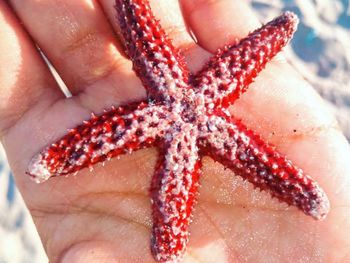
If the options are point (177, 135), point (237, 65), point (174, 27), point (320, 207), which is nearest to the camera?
point (320, 207)

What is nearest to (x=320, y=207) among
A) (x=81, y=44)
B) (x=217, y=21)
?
(x=217, y=21)

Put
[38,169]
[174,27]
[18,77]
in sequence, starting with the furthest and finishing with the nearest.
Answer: [174,27]
[18,77]
[38,169]

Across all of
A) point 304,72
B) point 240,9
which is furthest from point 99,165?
point 304,72

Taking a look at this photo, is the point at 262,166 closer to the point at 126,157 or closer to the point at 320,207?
the point at 320,207

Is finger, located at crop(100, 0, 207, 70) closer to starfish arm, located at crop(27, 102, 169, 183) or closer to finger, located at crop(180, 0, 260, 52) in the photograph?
finger, located at crop(180, 0, 260, 52)

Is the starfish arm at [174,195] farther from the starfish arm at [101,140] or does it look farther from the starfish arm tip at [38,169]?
the starfish arm tip at [38,169]

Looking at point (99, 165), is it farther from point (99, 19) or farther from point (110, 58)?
point (99, 19)
